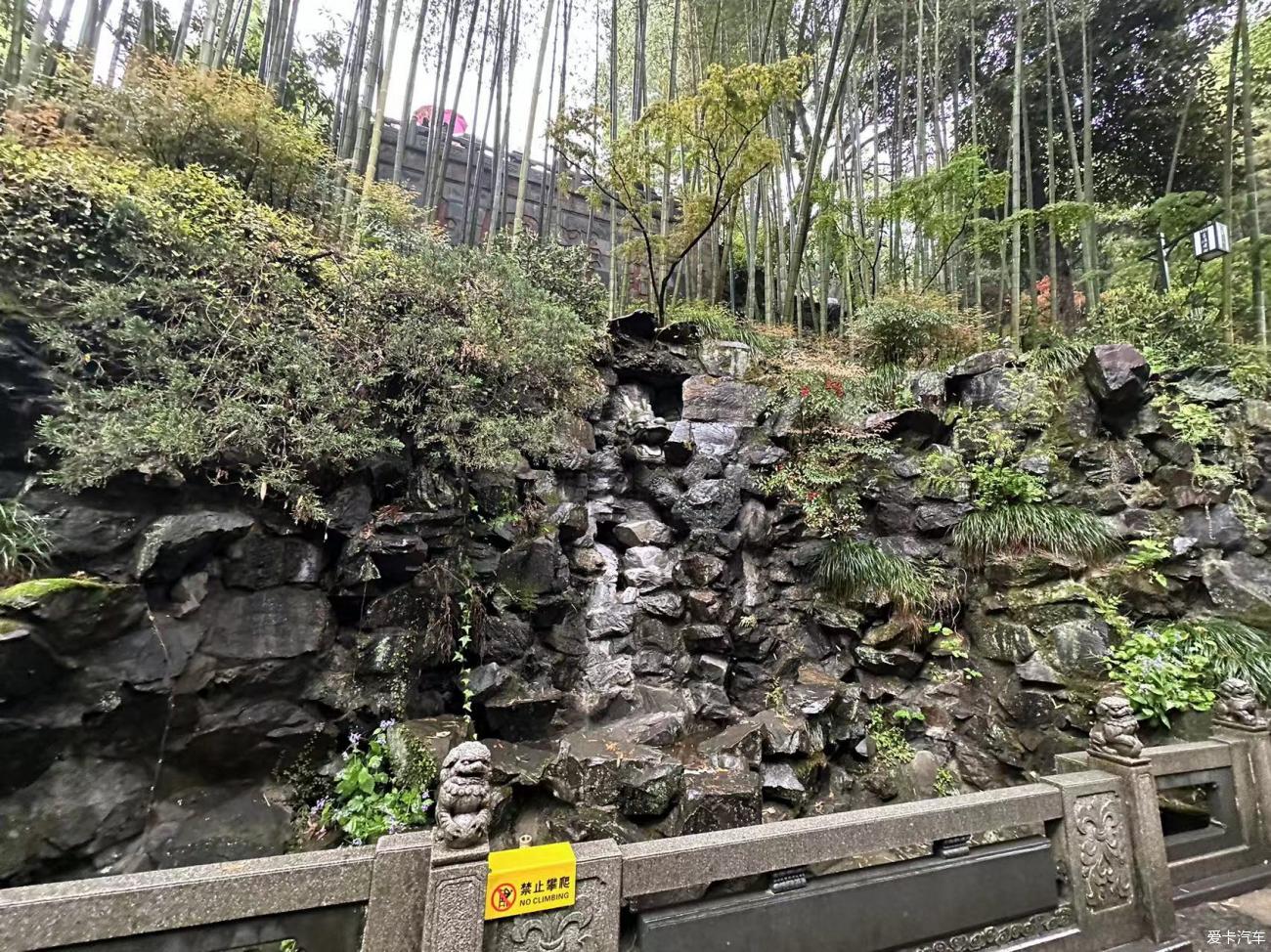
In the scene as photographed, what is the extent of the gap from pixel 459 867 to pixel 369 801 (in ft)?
6.25

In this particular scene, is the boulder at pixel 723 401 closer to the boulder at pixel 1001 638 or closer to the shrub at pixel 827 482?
the shrub at pixel 827 482

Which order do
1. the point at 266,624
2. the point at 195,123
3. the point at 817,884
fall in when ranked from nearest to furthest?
the point at 817,884 < the point at 266,624 < the point at 195,123

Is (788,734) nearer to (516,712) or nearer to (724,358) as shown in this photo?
(516,712)

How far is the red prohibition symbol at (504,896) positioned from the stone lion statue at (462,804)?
6.1 inches

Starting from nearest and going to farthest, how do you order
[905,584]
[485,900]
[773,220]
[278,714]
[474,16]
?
[485,900] < [278,714] < [905,584] < [474,16] < [773,220]

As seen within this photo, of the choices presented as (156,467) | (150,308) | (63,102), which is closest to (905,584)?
(156,467)

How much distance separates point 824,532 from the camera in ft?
17.4

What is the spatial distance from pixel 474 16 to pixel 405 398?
6560 millimetres

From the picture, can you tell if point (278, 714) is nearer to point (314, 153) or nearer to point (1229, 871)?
point (314, 153)

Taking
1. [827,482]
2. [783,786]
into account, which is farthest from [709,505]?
[783,786]

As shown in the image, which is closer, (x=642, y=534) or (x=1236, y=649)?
(x=1236, y=649)

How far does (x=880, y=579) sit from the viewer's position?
16.6 feet

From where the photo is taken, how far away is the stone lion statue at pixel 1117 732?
274cm

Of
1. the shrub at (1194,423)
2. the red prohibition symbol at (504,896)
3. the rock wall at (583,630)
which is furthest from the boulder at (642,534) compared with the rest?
the shrub at (1194,423)
